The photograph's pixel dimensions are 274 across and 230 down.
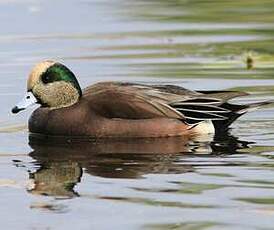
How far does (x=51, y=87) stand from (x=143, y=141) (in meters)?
1.00

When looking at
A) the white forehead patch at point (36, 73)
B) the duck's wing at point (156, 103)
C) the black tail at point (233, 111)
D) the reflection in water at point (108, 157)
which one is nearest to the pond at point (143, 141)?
the reflection in water at point (108, 157)

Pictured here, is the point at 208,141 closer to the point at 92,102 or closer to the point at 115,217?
the point at 92,102

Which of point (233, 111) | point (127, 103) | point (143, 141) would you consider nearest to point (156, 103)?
point (127, 103)

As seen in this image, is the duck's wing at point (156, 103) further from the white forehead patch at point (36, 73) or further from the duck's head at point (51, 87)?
the white forehead patch at point (36, 73)

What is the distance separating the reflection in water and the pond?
11 mm

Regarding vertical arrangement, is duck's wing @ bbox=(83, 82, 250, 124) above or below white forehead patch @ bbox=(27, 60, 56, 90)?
below

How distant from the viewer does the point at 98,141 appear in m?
10.4

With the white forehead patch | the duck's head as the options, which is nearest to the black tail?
the duck's head

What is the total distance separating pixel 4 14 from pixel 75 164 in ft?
26.7

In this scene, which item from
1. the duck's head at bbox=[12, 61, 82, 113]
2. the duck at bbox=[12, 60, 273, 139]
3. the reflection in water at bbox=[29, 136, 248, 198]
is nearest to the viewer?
the reflection in water at bbox=[29, 136, 248, 198]

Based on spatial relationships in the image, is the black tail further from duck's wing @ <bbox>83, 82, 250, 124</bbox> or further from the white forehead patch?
the white forehead patch

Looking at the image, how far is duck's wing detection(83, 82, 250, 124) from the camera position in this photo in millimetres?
10477

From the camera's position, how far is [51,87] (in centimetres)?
1083

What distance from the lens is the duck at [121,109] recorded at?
34.2 ft
